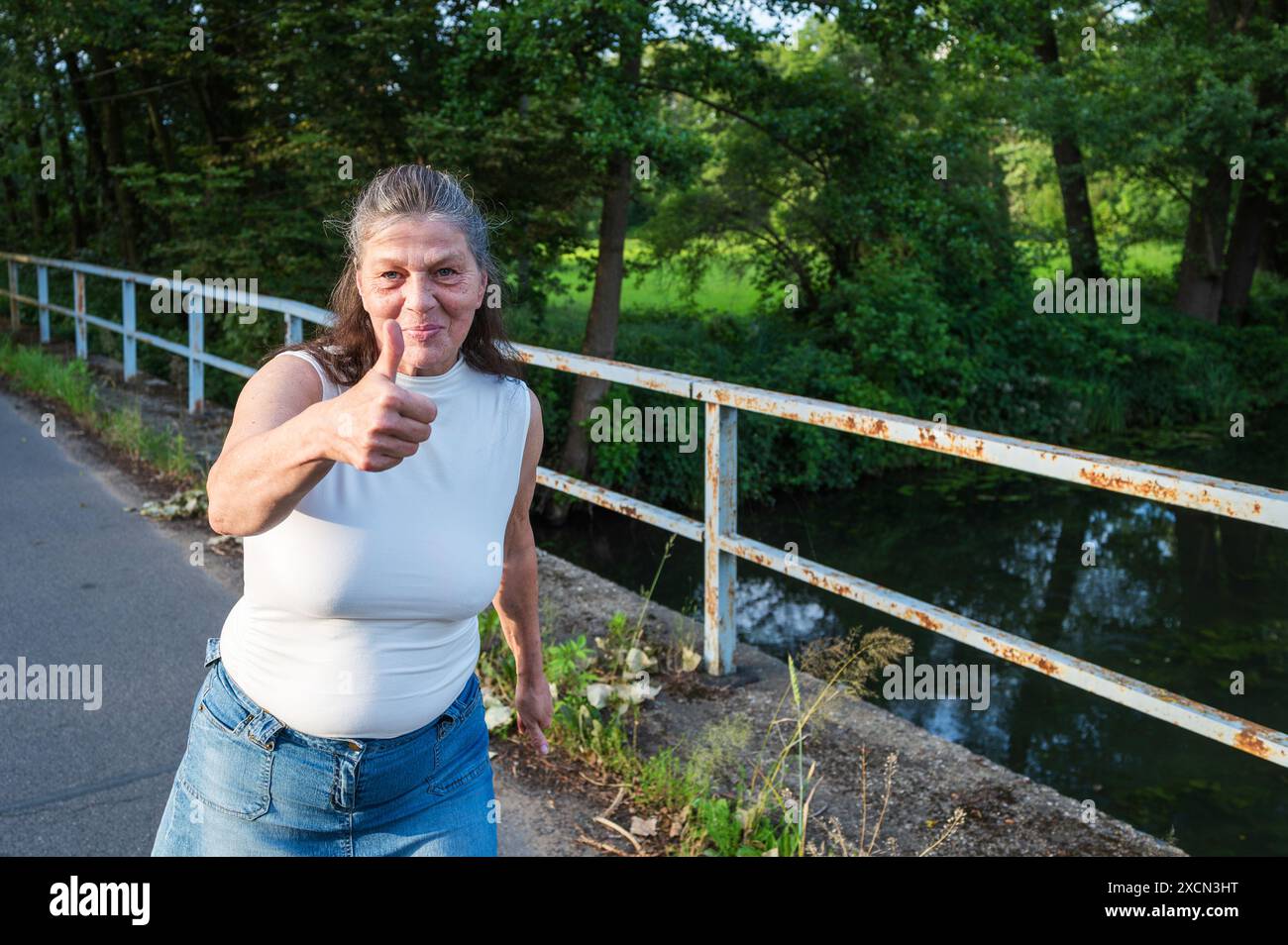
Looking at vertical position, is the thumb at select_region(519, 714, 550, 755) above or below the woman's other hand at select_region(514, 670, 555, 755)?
below

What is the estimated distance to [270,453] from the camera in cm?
190

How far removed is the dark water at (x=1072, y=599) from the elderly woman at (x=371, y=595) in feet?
20.0

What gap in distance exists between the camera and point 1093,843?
3676 mm

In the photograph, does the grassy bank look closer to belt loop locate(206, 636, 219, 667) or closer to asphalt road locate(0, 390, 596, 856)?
asphalt road locate(0, 390, 596, 856)

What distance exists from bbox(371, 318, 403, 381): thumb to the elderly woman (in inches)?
10.6

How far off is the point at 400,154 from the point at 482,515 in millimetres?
12912

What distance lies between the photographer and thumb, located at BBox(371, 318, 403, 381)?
68.9 inches

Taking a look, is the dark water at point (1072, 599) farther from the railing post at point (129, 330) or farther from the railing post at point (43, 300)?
the railing post at point (43, 300)

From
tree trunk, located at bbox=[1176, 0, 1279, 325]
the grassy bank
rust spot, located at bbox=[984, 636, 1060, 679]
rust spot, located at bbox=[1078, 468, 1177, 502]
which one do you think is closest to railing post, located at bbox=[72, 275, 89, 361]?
the grassy bank

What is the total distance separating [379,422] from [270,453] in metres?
0.30

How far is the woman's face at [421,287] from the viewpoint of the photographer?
221cm

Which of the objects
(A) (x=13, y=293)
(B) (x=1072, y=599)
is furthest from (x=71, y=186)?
(B) (x=1072, y=599)
